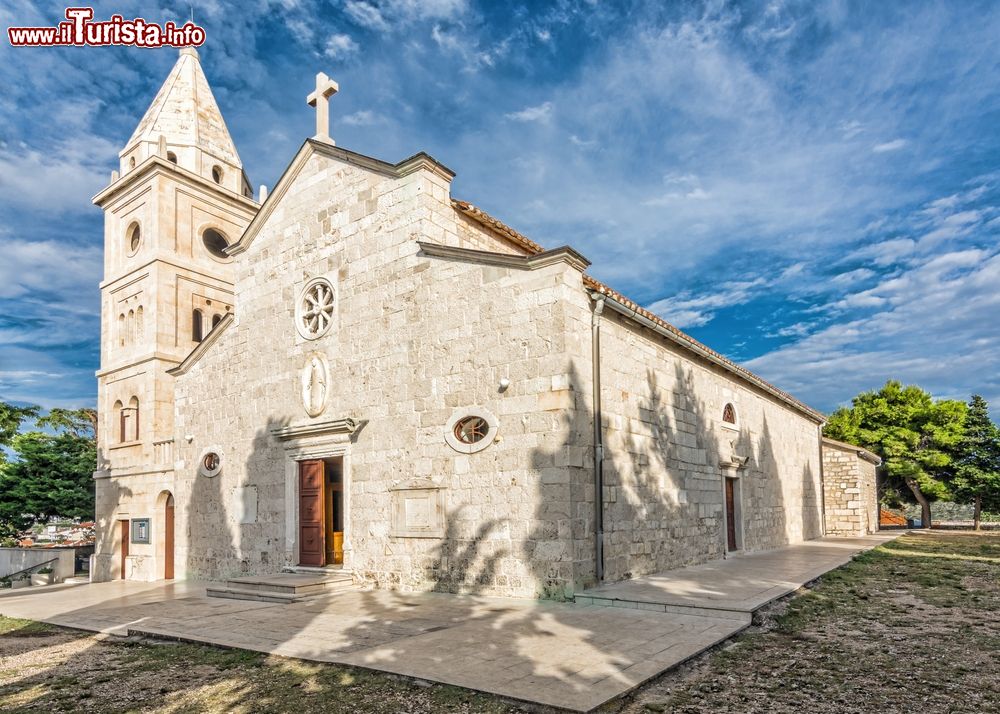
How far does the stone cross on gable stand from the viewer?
14508 millimetres

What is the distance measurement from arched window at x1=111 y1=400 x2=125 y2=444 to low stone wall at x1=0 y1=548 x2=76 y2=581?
417cm

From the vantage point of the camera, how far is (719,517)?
15.0m

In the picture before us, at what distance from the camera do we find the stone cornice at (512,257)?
10.1 meters

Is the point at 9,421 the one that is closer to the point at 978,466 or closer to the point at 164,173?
the point at 164,173

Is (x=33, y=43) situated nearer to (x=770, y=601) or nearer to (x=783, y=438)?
(x=770, y=601)

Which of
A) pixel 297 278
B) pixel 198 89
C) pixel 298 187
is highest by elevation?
pixel 198 89

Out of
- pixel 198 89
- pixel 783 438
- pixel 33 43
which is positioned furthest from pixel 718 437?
pixel 198 89

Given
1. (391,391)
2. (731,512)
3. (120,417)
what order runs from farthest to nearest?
1. (120,417)
2. (731,512)
3. (391,391)

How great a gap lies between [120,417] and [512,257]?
16.8 metres

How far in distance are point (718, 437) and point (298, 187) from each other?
35.5ft

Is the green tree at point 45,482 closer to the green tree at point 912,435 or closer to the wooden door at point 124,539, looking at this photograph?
the wooden door at point 124,539

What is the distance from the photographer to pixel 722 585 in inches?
405

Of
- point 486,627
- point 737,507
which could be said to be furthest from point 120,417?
point 737,507

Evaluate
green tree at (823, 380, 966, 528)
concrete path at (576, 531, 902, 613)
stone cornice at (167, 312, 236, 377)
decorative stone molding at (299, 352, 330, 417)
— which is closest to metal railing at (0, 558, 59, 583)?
stone cornice at (167, 312, 236, 377)
